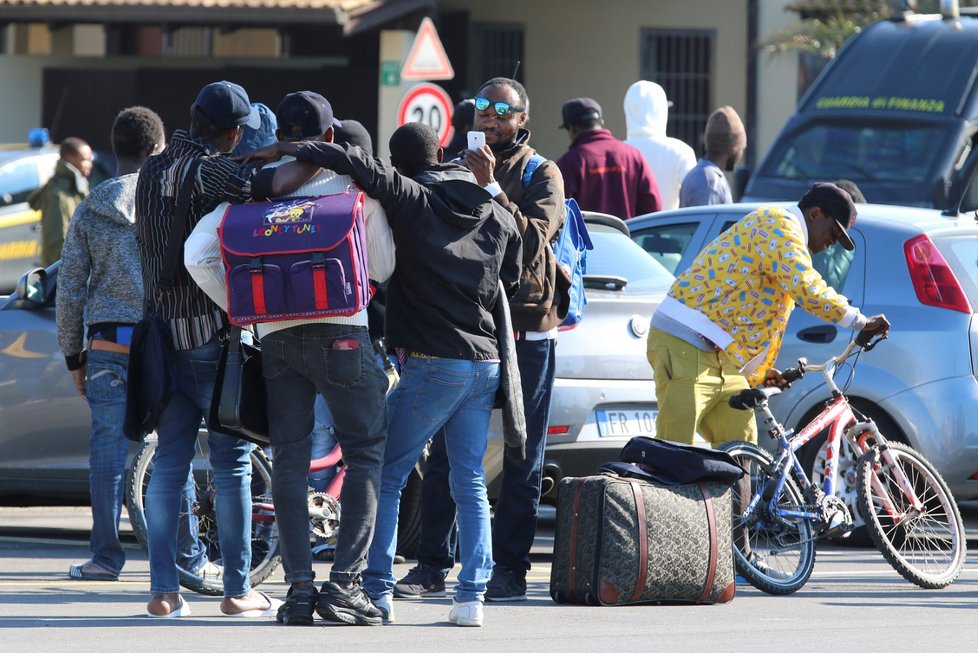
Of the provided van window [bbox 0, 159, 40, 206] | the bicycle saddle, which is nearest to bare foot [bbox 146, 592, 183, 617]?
the bicycle saddle

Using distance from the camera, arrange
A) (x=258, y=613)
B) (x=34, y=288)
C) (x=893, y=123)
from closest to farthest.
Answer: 1. (x=258, y=613)
2. (x=34, y=288)
3. (x=893, y=123)

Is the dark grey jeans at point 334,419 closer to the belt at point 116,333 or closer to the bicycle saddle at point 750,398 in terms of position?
the belt at point 116,333

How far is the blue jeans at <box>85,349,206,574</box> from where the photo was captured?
7.42 meters

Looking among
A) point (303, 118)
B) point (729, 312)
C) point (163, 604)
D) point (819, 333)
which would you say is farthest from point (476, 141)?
point (819, 333)

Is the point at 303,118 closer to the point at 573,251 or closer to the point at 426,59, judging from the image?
the point at 573,251

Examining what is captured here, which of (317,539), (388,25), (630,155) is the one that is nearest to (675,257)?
(630,155)

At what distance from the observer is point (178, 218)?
6496 millimetres

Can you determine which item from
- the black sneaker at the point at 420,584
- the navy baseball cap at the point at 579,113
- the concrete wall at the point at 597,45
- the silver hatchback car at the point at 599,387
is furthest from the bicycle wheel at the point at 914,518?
the concrete wall at the point at 597,45

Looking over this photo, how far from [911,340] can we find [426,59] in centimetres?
720

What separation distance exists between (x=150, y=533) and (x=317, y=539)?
1250 millimetres

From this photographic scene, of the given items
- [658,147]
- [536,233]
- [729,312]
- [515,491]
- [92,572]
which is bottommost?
[92,572]

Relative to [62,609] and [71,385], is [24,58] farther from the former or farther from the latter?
[62,609]

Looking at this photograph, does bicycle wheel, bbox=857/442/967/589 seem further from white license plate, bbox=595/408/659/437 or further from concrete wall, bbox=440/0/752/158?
concrete wall, bbox=440/0/752/158

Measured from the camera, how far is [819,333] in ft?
30.3
